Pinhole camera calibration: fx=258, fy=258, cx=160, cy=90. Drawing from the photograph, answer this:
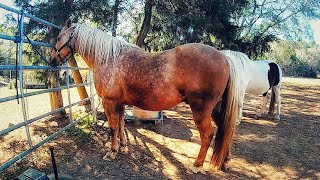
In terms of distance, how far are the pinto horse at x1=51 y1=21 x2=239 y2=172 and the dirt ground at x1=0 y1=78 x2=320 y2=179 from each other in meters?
0.33

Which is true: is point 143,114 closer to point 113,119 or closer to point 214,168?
point 113,119

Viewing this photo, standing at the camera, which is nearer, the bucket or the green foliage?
the bucket

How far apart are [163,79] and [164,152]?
4.32 feet

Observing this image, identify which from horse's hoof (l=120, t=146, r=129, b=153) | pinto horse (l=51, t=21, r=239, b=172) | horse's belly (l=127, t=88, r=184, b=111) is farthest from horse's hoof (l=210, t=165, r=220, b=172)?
horse's hoof (l=120, t=146, r=129, b=153)

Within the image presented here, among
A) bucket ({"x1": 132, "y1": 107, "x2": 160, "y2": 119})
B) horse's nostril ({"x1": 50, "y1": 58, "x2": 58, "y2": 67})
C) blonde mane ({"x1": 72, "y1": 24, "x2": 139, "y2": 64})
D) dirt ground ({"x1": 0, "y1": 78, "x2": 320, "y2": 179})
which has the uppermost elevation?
blonde mane ({"x1": 72, "y1": 24, "x2": 139, "y2": 64})

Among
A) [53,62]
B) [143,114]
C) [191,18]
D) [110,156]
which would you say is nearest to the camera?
[110,156]

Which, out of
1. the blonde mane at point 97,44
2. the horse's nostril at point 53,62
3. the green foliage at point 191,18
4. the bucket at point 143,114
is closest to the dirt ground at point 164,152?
the bucket at point 143,114

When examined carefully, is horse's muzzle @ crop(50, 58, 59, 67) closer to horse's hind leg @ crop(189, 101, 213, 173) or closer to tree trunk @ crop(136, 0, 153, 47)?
horse's hind leg @ crop(189, 101, 213, 173)

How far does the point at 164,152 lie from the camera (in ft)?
13.0

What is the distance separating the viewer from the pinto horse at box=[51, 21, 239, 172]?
3.11 meters

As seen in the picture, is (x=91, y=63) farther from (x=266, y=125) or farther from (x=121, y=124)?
(x=266, y=125)

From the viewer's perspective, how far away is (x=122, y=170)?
3.29 metres

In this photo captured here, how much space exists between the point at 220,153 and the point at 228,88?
83cm

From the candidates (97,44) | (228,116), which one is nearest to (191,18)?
(97,44)
